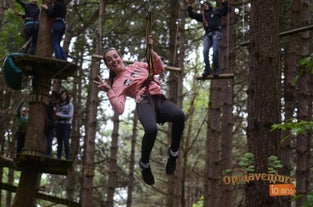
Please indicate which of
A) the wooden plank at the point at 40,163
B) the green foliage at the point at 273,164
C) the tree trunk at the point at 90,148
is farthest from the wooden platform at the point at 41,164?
the green foliage at the point at 273,164

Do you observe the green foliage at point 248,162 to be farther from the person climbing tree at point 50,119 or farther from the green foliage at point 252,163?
the person climbing tree at point 50,119

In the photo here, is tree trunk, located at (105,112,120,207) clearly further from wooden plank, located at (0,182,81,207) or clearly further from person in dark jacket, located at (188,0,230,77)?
person in dark jacket, located at (188,0,230,77)

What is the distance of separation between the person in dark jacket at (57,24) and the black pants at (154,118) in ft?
10.3

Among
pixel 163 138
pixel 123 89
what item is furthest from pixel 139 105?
pixel 163 138

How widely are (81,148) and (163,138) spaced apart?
7.60 metres

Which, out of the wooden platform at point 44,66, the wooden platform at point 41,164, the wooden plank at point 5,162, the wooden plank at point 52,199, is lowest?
the wooden plank at point 52,199

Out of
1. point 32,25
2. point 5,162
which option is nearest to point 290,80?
point 32,25

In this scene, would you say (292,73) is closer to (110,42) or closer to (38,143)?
(38,143)

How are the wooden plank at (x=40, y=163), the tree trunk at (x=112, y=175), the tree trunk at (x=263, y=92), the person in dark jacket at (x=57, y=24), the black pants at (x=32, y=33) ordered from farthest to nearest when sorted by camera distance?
the tree trunk at (x=112, y=175) → the black pants at (x=32, y=33) → the person in dark jacket at (x=57, y=24) → the wooden plank at (x=40, y=163) → the tree trunk at (x=263, y=92)

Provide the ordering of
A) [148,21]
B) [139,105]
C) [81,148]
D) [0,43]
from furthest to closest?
[81,148]
[0,43]
[139,105]
[148,21]

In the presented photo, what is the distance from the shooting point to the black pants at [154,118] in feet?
16.5

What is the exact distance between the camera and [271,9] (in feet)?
18.1

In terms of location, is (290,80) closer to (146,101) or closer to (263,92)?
(263,92)

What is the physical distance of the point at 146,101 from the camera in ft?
17.1
